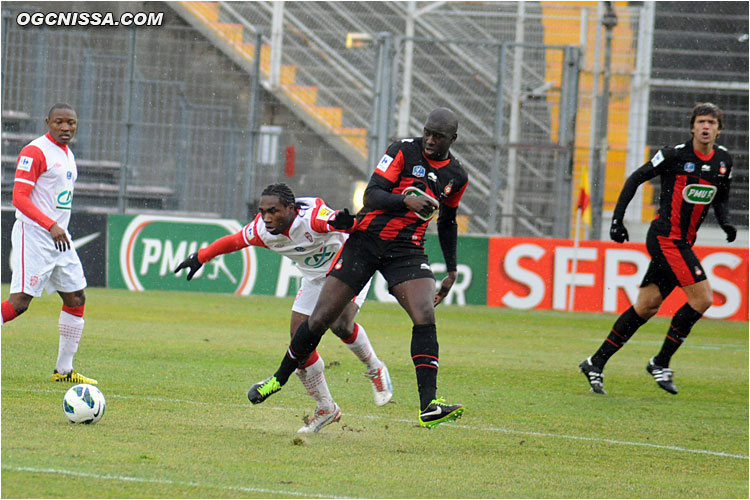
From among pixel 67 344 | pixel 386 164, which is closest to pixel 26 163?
pixel 67 344

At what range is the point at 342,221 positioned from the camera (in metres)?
6.93

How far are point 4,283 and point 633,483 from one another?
15.0 metres

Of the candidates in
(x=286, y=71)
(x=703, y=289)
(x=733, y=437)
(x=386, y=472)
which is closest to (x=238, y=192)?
(x=286, y=71)

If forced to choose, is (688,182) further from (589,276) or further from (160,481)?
(589,276)

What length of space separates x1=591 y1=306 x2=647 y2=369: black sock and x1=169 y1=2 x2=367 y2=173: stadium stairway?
388 inches

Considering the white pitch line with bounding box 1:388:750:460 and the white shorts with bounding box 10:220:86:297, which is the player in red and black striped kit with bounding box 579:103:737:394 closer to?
the white pitch line with bounding box 1:388:750:460

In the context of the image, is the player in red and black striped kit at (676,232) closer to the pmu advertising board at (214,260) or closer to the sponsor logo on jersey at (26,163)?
the sponsor logo on jersey at (26,163)

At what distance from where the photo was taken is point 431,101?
20.2 metres

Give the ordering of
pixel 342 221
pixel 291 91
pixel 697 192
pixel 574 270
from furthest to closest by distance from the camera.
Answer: pixel 291 91, pixel 574 270, pixel 697 192, pixel 342 221

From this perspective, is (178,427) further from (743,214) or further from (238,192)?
(743,214)

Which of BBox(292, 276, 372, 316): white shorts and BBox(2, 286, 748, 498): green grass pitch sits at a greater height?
BBox(292, 276, 372, 316): white shorts

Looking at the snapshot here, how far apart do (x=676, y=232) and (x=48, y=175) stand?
5.47 meters

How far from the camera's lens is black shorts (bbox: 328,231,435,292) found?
7.02m

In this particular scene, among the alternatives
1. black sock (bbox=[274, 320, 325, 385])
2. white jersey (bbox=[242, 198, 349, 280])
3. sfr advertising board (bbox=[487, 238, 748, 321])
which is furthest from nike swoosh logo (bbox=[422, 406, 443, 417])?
sfr advertising board (bbox=[487, 238, 748, 321])
